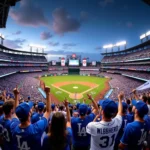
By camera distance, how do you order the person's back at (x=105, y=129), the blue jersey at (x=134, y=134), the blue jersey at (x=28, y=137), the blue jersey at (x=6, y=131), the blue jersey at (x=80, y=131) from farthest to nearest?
the blue jersey at (x=80, y=131) → the blue jersey at (x=6, y=131) → the blue jersey at (x=134, y=134) → the person's back at (x=105, y=129) → the blue jersey at (x=28, y=137)

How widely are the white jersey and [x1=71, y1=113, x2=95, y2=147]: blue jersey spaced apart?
1145 millimetres

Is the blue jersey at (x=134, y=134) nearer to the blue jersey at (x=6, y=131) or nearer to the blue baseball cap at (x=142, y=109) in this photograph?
the blue baseball cap at (x=142, y=109)

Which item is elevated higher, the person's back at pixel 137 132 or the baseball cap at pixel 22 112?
the baseball cap at pixel 22 112

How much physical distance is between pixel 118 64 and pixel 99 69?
21.2m

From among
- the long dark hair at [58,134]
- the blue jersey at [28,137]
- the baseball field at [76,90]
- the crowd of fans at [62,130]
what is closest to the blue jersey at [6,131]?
the crowd of fans at [62,130]

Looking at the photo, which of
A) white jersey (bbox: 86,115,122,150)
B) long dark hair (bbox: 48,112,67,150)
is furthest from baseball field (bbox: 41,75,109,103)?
long dark hair (bbox: 48,112,67,150)

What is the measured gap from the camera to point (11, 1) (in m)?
11.1

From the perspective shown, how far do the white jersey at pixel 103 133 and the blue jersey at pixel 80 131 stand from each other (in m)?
1.14

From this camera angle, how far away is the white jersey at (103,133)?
3465 mm

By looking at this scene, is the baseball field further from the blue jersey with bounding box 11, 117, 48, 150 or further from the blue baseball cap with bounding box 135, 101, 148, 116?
the blue jersey with bounding box 11, 117, 48, 150

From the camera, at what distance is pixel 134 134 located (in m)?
3.65

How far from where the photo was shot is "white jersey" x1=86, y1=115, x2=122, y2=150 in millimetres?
3465

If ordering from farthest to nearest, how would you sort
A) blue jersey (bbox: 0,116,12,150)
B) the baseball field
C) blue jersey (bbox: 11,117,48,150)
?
the baseball field, blue jersey (bbox: 0,116,12,150), blue jersey (bbox: 11,117,48,150)

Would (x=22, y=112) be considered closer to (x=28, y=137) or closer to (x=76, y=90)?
(x=28, y=137)
